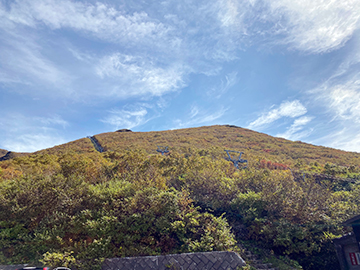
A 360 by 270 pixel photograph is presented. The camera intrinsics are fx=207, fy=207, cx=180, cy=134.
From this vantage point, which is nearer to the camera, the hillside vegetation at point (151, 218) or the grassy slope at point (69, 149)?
the hillside vegetation at point (151, 218)

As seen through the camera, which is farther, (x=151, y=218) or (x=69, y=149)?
(x=69, y=149)

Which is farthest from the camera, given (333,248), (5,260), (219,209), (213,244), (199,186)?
(199,186)

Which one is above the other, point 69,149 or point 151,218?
point 69,149

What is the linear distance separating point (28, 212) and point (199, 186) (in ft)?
23.5

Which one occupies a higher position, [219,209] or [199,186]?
[199,186]

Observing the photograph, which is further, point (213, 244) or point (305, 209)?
point (305, 209)

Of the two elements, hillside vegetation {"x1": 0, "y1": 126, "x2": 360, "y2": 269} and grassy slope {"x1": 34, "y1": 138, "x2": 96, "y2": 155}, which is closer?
hillside vegetation {"x1": 0, "y1": 126, "x2": 360, "y2": 269}

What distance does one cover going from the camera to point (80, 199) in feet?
25.6

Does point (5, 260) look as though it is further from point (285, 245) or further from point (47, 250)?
point (285, 245)

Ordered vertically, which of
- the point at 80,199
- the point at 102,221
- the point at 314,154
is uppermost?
the point at 314,154

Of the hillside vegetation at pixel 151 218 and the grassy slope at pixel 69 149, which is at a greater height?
the grassy slope at pixel 69 149

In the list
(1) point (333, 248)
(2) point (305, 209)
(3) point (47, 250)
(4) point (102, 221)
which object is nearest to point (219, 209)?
(2) point (305, 209)

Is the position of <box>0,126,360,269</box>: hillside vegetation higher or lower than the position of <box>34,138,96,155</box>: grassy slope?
lower

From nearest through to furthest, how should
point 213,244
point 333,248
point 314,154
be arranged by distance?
point 213,244 → point 333,248 → point 314,154
